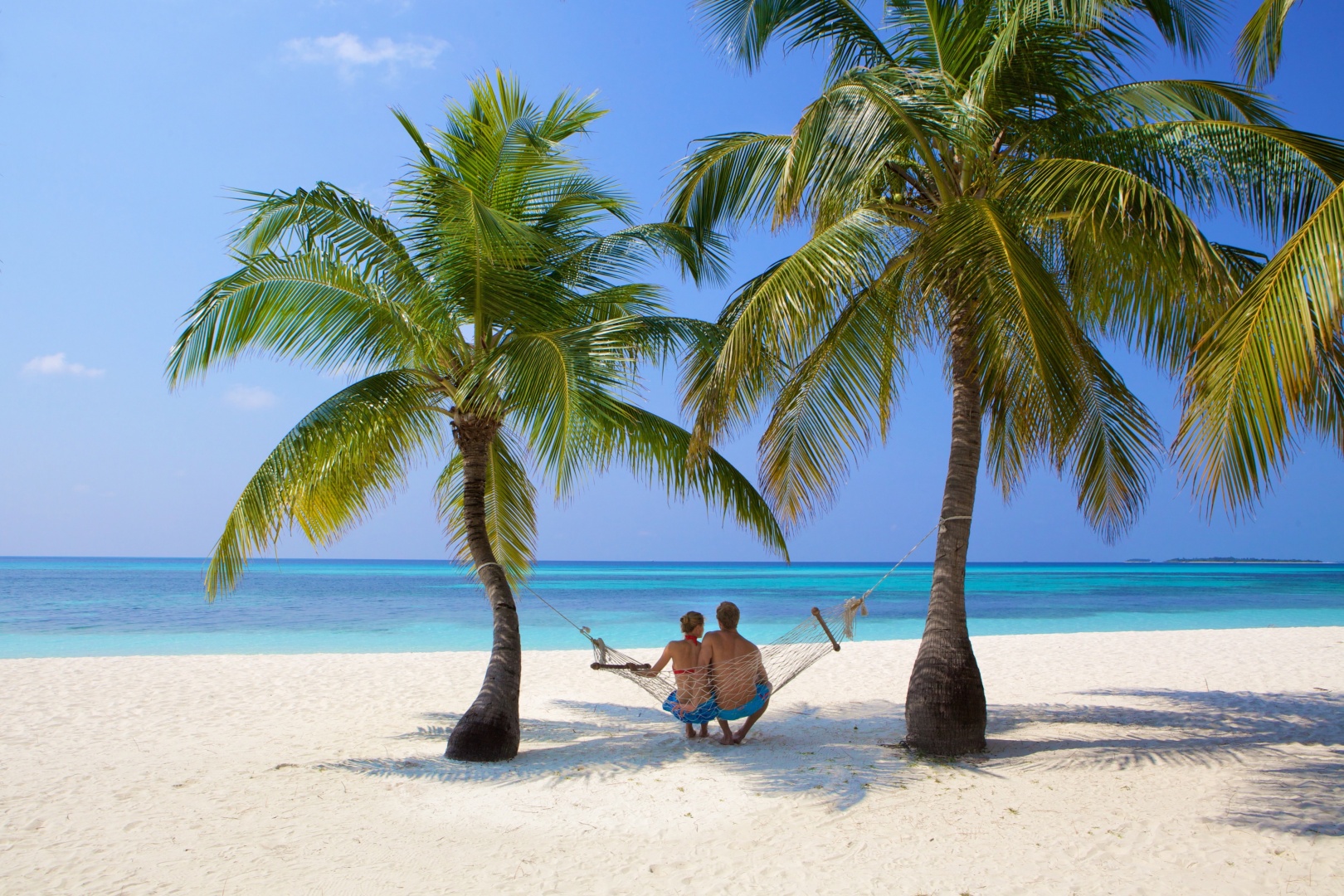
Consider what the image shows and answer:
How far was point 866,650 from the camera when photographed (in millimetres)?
9414

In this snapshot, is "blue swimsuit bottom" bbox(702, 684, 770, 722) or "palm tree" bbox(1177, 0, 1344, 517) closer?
"palm tree" bbox(1177, 0, 1344, 517)

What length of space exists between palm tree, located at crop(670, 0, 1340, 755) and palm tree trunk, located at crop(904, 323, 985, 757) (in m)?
0.01

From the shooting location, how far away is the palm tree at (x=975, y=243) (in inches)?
141

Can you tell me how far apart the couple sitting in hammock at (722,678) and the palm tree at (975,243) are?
0.77 m

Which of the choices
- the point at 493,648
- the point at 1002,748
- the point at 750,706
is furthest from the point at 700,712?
the point at 1002,748

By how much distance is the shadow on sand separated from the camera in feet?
11.4

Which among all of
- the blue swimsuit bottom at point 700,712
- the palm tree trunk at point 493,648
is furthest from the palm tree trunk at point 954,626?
the palm tree trunk at point 493,648

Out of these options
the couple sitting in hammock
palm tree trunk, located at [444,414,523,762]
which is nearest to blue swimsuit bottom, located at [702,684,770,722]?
the couple sitting in hammock

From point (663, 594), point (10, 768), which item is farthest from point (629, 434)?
point (663, 594)

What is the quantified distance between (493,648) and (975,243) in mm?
3216

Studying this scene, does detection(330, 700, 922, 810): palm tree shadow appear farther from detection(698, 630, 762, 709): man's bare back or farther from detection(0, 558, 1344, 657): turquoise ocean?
detection(0, 558, 1344, 657): turquoise ocean

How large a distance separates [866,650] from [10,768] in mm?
7699

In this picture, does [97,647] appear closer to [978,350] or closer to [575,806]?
[575,806]

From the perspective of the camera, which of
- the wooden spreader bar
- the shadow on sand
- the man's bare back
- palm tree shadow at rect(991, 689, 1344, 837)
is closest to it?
palm tree shadow at rect(991, 689, 1344, 837)
